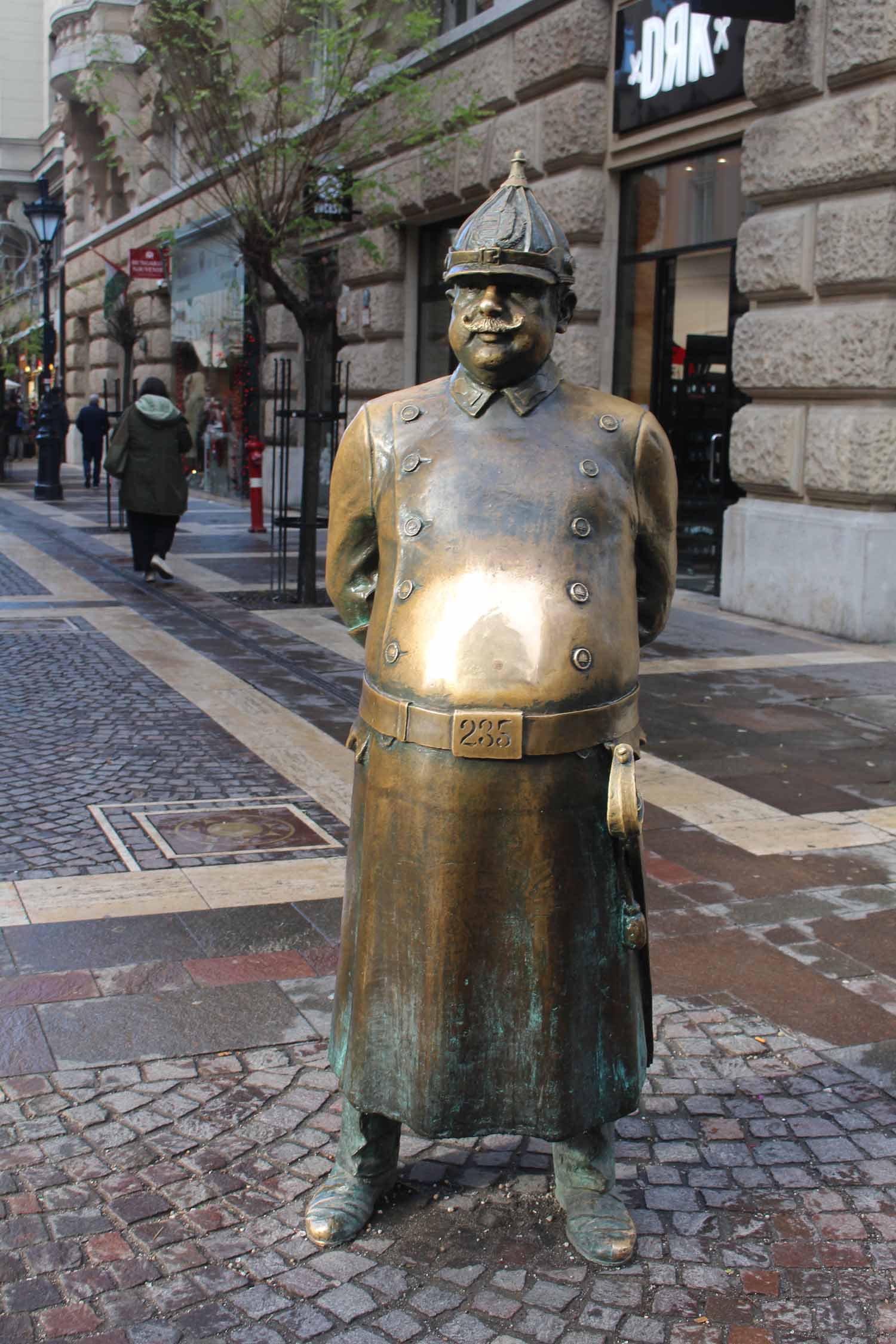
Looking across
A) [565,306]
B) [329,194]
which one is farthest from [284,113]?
[565,306]

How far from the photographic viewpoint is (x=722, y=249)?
12.4 meters

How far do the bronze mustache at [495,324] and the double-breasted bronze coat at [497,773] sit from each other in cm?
13

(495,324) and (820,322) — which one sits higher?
(820,322)

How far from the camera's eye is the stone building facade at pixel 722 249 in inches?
395

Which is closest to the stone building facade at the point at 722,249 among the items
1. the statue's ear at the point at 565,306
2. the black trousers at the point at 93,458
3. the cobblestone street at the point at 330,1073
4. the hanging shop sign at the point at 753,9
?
the hanging shop sign at the point at 753,9

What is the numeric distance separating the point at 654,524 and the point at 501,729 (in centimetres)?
61

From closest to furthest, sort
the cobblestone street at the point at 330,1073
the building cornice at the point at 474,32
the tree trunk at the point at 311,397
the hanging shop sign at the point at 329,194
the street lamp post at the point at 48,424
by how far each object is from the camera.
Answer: the cobblestone street at the point at 330,1073 → the tree trunk at the point at 311,397 → the hanging shop sign at the point at 329,194 → the building cornice at the point at 474,32 → the street lamp post at the point at 48,424

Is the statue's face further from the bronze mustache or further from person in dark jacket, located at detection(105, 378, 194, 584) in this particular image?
person in dark jacket, located at detection(105, 378, 194, 584)

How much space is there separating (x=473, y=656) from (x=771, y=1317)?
139 centimetres

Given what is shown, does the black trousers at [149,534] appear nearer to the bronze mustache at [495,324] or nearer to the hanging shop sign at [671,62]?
the hanging shop sign at [671,62]

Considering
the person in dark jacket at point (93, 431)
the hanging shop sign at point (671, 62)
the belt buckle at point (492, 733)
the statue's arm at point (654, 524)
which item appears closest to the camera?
the belt buckle at point (492, 733)

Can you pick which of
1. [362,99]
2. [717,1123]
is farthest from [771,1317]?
[362,99]

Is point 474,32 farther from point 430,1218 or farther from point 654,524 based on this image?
point 430,1218

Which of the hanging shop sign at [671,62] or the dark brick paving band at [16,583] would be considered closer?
the hanging shop sign at [671,62]
